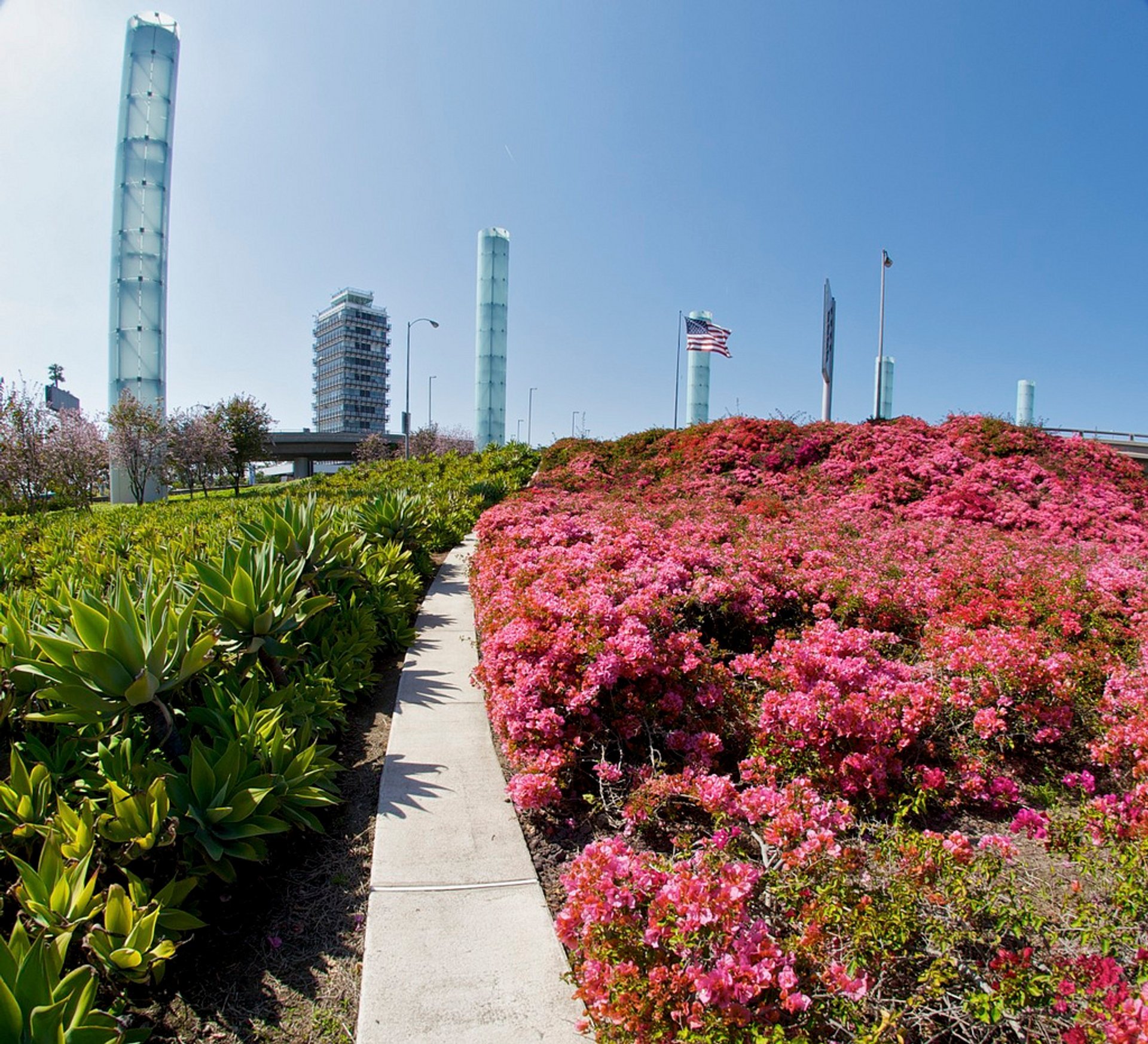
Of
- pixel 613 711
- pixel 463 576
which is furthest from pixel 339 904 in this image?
pixel 463 576

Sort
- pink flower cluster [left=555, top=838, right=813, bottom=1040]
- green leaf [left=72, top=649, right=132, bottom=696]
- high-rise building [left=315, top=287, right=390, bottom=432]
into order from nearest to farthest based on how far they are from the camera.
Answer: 1. pink flower cluster [left=555, top=838, right=813, bottom=1040]
2. green leaf [left=72, top=649, right=132, bottom=696]
3. high-rise building [left=315, top=287, right=390, bottom=432]

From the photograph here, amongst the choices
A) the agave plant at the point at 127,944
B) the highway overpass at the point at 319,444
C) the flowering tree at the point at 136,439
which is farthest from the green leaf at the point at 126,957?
the highway overpass at the point at 319,444

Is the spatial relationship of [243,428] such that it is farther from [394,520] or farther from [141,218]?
[394,520]

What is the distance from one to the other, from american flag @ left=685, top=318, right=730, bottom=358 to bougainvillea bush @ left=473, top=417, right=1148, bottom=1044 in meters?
17.9

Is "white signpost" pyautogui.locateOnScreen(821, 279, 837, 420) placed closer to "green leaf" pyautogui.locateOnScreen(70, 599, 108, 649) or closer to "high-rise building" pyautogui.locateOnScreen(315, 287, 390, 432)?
"green leaf" pyautogui.locateOnScreen(70, 599, 108, 649)

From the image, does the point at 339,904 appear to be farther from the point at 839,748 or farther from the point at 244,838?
the point at 839,748

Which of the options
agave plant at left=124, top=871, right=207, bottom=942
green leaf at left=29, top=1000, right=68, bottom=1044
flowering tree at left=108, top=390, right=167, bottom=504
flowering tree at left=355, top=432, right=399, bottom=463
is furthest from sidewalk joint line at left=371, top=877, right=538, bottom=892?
flowering tree at left=355, top=432, right=399, bottom=463

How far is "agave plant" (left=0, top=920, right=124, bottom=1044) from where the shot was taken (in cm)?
153

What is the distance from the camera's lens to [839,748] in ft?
10.4

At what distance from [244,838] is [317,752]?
0.48m

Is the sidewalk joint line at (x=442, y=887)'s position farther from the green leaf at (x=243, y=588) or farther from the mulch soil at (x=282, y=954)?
the green leaf at (x=243, y=588)

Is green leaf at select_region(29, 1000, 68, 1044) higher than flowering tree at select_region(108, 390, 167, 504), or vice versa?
flowering tree at select_region(108, 390, 167, 504)

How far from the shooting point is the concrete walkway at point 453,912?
206cm

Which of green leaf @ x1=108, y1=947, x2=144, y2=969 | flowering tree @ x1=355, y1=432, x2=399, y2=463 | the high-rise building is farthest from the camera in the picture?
the high-rise building
